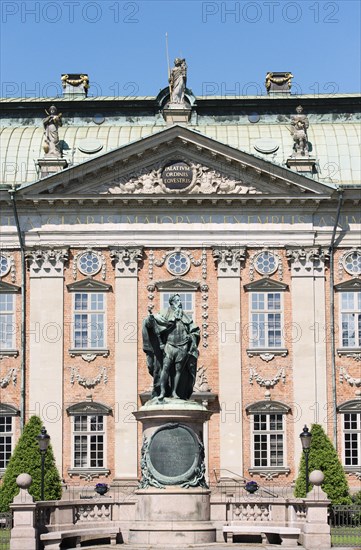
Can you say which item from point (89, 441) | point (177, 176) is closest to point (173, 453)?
point (89, 441)

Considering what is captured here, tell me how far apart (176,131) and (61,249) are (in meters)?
6.27

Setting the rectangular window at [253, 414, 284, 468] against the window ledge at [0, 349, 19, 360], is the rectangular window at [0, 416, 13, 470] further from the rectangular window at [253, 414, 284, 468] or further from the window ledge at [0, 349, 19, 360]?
the rectangular window at [253, 414, 284, 468]

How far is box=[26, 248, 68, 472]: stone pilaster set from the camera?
52281 mm

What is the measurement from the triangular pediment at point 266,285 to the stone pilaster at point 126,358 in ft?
14.4

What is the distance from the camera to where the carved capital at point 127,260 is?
53500mm

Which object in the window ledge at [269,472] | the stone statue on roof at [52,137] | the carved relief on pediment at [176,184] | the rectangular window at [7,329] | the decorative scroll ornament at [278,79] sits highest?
the decorative scroll ornament at [278,79]

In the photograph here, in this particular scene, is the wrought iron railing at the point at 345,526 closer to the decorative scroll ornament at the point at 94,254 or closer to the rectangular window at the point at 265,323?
the rectangular window at the point at 265,323

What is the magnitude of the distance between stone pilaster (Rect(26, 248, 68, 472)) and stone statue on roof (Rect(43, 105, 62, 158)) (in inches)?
154

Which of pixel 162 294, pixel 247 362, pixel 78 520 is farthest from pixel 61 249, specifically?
pixel 78 520

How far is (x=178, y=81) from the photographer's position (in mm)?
55156

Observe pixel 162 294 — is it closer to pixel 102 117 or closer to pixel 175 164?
pixel 175 164

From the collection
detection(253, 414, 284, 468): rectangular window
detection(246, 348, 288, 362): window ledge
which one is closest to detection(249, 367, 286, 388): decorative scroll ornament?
detection(246, 348, 288, 362): window ledge

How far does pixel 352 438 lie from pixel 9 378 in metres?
13.1

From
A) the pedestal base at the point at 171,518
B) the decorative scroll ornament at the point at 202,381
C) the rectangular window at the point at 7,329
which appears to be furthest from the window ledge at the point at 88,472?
the pedestal base at the point at 171,518
